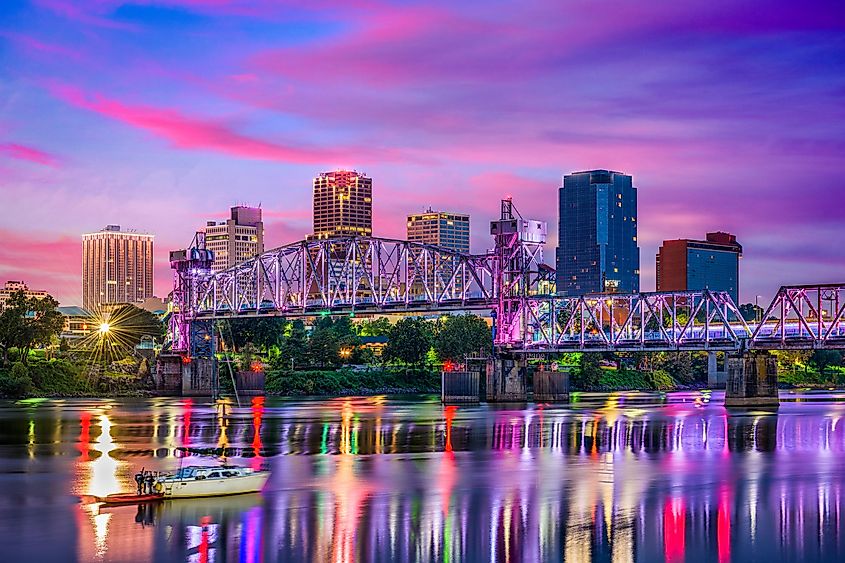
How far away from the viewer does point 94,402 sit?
183 m

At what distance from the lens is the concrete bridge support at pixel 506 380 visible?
183750mm

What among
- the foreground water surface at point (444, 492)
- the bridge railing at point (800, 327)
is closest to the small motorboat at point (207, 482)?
the foreground water surface at point (444, 492)

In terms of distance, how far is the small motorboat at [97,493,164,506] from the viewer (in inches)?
2611

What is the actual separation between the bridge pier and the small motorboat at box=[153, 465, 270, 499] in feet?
341

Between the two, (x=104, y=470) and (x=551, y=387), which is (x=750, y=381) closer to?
(x=551, y=387)

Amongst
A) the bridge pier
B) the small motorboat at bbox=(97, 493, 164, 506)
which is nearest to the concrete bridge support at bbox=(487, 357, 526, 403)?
the bridge pier

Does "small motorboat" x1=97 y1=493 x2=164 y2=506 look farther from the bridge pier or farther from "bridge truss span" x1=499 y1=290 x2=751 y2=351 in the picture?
"bridge truss span" x1=499 y1=290 x2=751 y2=351

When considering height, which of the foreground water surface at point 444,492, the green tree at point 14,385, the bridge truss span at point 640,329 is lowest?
the foreground water surface at point 444,492

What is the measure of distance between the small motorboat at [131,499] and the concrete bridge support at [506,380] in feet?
389

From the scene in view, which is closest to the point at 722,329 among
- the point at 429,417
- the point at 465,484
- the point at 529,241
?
the point at 529,241

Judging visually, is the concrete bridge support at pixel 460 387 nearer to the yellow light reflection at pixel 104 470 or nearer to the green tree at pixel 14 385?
the green tree at pixel 14 385

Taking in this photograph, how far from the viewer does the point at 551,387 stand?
614 ft

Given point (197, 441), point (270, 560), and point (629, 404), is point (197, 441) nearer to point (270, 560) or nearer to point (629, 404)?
point (270, 560)

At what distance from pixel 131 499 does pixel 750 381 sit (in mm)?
112619
